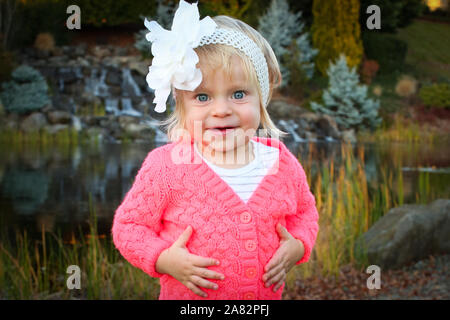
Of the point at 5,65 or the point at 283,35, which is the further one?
the point at 283,35

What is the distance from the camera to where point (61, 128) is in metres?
10.5

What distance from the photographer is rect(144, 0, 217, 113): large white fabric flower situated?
57.6 inches

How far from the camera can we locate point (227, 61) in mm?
1522

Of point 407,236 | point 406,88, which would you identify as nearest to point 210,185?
point 407,236

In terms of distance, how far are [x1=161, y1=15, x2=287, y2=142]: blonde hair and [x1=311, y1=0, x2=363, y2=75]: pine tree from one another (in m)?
10.3

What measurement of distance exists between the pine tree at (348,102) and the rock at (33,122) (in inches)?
237

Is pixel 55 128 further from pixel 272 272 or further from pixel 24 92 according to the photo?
pixel 272 272

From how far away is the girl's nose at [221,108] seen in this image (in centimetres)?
152

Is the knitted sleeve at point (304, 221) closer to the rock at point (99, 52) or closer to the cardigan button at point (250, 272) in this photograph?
the cardigan button at point (250, 272)

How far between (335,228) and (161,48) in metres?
2.89

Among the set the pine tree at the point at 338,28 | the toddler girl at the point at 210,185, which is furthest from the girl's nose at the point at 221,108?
the pine tree at the point at 338,28

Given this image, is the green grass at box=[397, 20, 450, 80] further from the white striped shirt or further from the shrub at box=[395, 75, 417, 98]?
the white striped shirt

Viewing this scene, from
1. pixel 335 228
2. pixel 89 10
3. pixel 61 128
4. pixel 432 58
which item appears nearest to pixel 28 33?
pixel 89 10

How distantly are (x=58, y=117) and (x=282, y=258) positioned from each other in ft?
32.9
